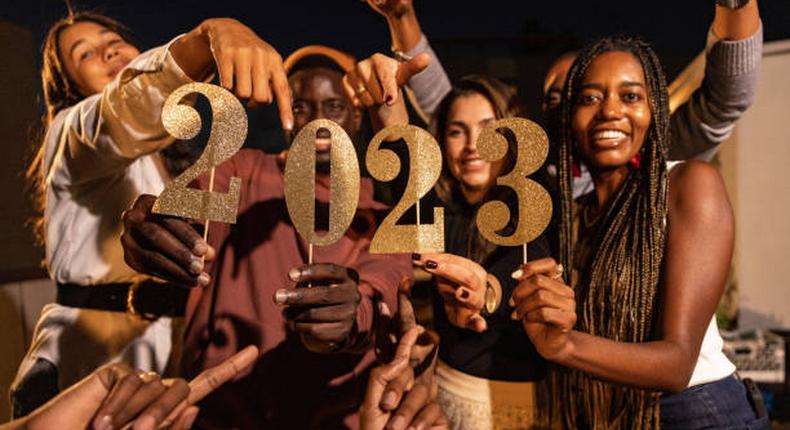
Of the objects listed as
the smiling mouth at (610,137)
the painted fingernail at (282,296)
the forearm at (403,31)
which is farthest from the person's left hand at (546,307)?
the forearm at (403,31)

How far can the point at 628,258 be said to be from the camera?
1.18m

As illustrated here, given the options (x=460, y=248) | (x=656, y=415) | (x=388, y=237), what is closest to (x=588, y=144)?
(x=460, y=248)

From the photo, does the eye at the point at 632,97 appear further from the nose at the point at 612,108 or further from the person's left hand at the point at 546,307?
the person's left hand at the point at 546,307

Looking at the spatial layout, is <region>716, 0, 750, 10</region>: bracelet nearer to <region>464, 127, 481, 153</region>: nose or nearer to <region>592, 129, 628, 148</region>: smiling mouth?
<region>592, 129, 628, 148</region>: smiling mouth

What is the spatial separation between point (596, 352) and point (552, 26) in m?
0.88

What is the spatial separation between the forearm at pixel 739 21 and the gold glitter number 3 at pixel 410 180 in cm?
76

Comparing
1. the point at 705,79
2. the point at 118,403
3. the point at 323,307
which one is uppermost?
the point at 705,79

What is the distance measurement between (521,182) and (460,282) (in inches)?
9.0

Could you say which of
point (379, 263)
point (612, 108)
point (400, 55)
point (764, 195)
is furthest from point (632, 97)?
point (764, 195)

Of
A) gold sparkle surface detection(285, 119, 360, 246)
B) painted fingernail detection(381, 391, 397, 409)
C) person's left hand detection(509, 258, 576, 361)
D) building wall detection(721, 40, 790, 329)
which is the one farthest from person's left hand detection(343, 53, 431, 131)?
building wall detection(721, 40, 790, 329)

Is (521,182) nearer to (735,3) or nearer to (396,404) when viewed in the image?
(396,404)

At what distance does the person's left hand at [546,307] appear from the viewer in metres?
0.99

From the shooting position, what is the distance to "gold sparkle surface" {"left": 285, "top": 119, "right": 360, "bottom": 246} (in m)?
1.08

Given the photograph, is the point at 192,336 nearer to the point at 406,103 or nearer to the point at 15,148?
the point at 15,148
